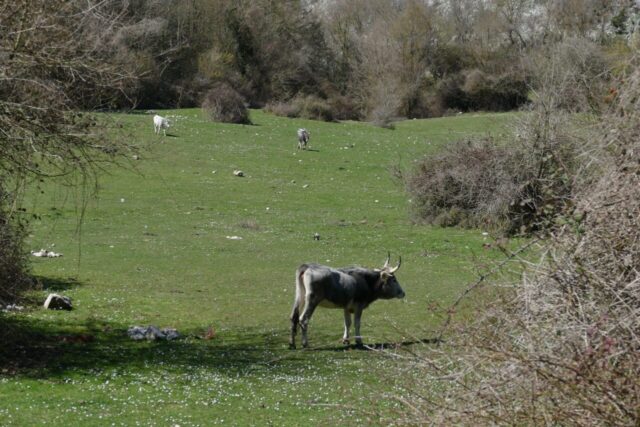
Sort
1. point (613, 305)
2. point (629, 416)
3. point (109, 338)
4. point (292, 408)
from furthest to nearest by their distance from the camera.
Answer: point (109, 338) → point (292, 408) → point (613, 305) → point (629, 416)

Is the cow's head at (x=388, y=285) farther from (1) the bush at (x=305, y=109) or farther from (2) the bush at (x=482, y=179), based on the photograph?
(1) the bush at (x=305, y=109)

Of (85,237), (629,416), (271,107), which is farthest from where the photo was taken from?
(271,107)

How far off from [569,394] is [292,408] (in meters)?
6.64

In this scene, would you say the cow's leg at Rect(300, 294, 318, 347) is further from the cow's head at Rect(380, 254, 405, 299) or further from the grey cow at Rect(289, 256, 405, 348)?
the cow's head at Rect(380, 254, 405, 299)

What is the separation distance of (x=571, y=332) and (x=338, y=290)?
11581 millimetres

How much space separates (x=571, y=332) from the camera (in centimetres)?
705

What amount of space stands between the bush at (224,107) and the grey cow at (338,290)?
4258 centimetres

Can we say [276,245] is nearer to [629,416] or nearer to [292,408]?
[292,408]

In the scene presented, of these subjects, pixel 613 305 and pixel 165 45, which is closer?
pixel 613 305

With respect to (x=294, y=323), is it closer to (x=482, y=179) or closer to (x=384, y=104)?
(x=482, y=179)

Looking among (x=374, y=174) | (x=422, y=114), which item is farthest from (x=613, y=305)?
(x=422, y=114)

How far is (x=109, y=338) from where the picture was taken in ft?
57.2

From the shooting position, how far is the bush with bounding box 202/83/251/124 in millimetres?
61031

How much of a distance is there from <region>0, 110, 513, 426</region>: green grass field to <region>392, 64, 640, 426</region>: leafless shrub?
35.8 inches
